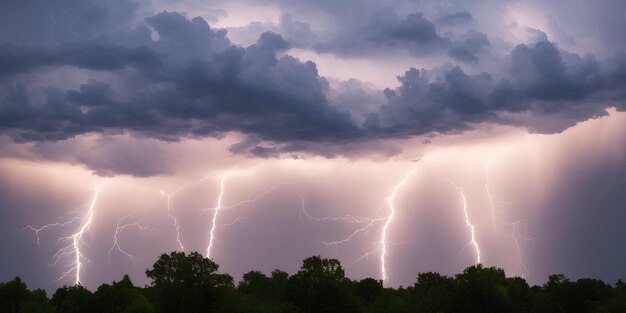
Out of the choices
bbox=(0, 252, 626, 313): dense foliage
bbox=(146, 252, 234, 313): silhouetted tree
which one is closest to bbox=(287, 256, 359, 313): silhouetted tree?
bbox=(0, 252, 626, 313): dense foliage

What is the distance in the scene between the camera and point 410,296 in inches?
3497

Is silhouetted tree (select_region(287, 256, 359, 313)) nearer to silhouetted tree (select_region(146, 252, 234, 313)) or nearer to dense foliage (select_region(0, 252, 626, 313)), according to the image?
dense foliage (select_region(0, 252, 626, 313))

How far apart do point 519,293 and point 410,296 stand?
52.6 feet

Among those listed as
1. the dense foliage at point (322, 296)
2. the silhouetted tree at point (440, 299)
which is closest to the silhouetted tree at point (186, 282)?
the dense foliage at point (322, 296)

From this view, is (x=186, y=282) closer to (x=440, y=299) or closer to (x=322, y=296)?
(x=322, y=296)

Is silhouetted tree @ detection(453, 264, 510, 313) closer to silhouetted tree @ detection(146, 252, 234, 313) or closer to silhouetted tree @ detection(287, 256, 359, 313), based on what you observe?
silhouetted tree @ detection(287, 256, 359, 313)

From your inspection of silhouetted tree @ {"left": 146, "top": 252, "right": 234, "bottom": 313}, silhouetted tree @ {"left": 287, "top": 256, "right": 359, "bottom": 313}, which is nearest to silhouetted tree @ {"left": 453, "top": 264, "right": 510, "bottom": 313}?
silhouetted tree @ {"left": 287, "top": 256, "right": 359, "bottom": 313}

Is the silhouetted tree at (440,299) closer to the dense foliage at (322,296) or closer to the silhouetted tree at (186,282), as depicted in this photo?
the dense foliage at (322,296)

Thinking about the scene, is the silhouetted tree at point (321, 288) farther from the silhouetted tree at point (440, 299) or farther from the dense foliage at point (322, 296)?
the silhouetted tree at point (440, 299)

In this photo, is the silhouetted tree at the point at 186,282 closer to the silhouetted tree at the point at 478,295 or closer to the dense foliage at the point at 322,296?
the dense foliage at the point at 322,296

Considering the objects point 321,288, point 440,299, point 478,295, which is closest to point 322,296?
point 321,288

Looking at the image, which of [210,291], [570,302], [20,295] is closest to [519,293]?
[570,302]

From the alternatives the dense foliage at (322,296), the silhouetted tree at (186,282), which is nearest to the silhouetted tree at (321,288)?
the dense foliage at (322,296)

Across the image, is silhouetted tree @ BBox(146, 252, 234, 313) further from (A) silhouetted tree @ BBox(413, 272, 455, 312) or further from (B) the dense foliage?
(A) silhouetted tree @ BBox(413, 272, 455, 312)
